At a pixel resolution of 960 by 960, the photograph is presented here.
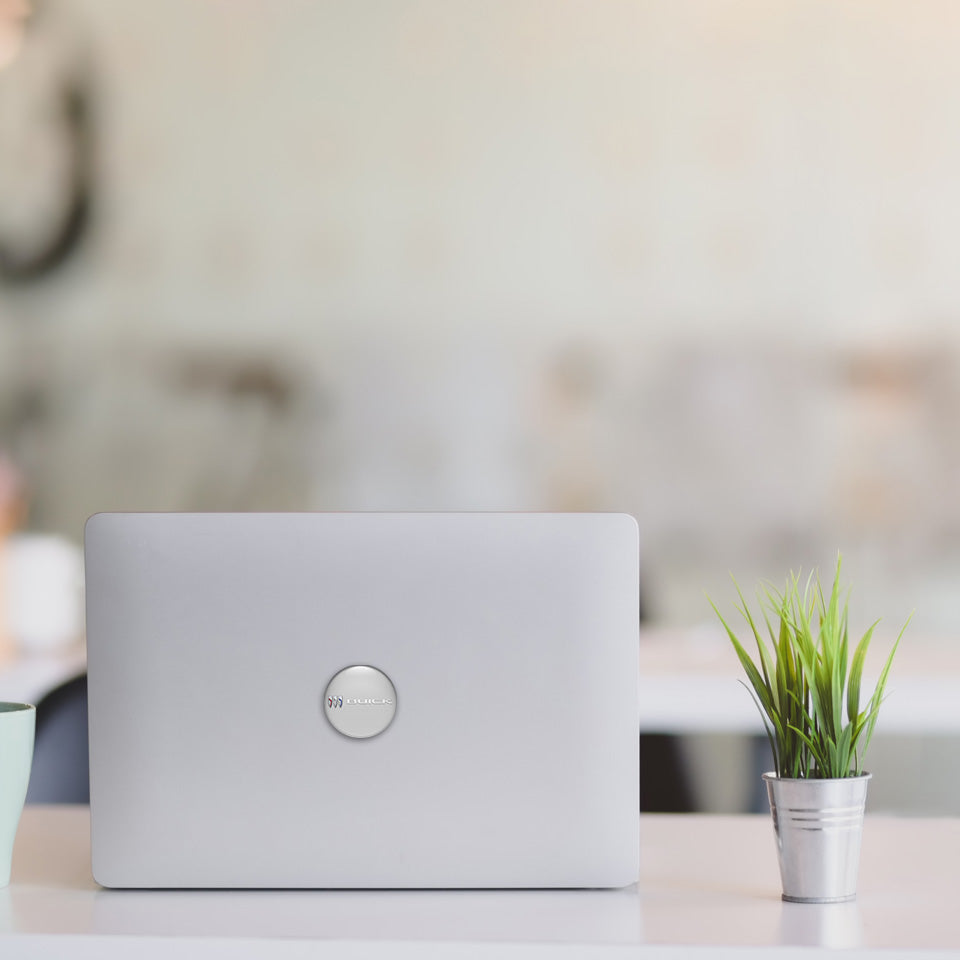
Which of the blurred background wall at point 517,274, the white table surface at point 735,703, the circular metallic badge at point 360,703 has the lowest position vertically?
the white table surface at point 735,703

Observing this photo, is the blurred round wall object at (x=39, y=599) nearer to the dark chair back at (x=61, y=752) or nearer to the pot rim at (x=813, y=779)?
the dark chair back at (x=61, y=752)

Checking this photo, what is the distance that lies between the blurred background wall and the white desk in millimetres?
2169

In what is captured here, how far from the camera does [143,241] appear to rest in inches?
→ 123

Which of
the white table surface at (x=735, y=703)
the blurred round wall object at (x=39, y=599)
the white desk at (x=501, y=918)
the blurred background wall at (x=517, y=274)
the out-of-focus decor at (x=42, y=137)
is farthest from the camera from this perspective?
the out-of-focus decor at (x=42, y=137)

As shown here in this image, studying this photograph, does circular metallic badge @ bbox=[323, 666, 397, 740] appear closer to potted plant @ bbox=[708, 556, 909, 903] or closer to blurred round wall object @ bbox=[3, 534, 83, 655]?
potted plant @ bbox=[708, 556, 909, 903]

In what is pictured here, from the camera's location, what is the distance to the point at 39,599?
2350mm

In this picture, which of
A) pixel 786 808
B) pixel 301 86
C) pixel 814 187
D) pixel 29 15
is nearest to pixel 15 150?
pixel 29 15

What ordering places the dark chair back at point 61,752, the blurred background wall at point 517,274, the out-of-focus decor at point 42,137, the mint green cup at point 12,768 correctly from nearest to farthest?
1. the mint green cup at point 12,768
2. the dark chair back at point 61,752
3. the blurred background wall at point 517,274
4. the out-of-focus decor at point 42,137

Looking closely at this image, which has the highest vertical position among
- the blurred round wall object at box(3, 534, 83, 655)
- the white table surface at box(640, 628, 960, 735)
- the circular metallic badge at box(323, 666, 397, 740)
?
the circular metallic badge at box(323, 666, 397, 740)

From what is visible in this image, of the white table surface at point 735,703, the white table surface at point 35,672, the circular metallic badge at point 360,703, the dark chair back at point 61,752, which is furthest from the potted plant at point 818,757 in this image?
the white table surface at point 35,672

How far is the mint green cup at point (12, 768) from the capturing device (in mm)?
812

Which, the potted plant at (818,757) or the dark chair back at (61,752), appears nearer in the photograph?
the potted plant at (818,757)

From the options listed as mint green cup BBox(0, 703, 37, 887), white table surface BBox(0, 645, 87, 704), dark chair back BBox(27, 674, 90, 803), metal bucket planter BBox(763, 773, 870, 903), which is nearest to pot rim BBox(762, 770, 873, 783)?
metal bucket planter BBox(763, 773, 870, 903)

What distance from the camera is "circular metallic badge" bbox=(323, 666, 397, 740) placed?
783 mm
